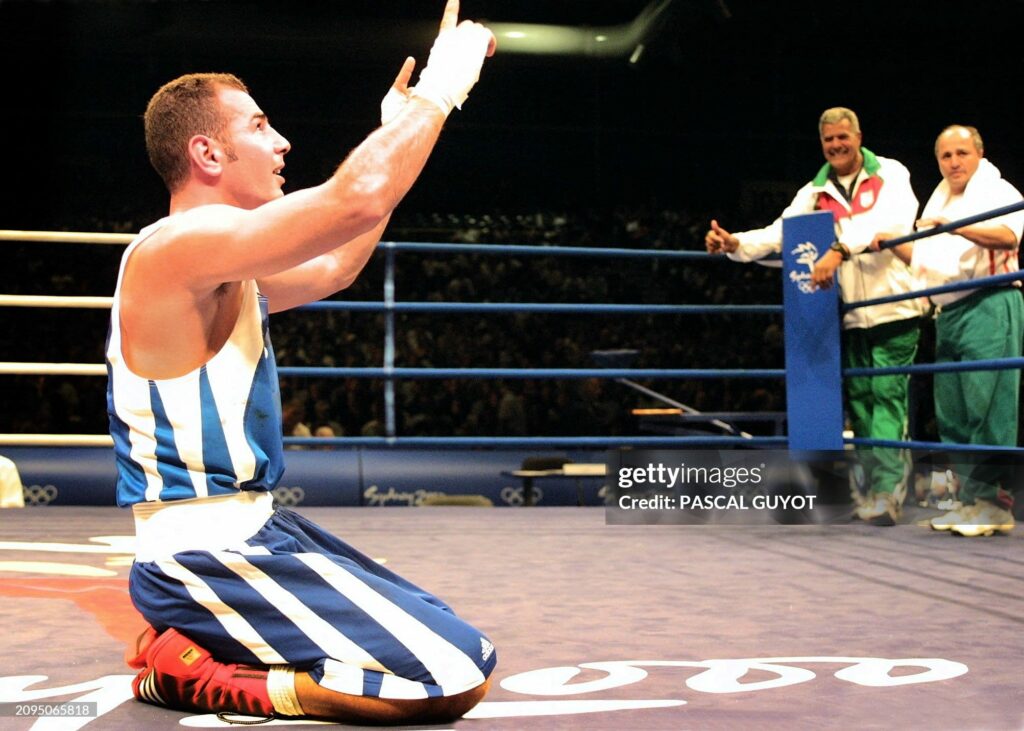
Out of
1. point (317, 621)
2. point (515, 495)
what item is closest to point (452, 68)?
point (317, 621)

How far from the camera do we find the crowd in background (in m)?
7.82

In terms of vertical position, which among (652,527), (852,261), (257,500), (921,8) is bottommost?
(652,527)

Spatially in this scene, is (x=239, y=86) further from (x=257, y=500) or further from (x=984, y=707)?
(x=984, y=707)

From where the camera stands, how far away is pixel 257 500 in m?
1.42

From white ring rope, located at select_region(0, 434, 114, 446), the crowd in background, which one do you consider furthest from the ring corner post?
the crowd in background

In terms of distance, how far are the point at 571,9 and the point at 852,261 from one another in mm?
6253

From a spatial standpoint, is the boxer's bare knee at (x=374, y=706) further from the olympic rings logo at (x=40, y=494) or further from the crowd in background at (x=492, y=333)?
the crowd in background at (x=492, y=333)

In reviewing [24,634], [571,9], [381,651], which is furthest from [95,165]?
[381,651]

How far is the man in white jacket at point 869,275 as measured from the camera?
3473mm

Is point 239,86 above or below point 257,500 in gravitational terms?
above

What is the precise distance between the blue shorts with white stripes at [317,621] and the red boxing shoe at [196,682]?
16 mm

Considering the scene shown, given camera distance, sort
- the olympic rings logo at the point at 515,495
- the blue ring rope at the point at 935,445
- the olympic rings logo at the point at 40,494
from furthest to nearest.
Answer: the olympic rings logo at the point at 515,495 < the olympic rings logo at the point at 40,494 < the blue ring rope at the point at 935,445

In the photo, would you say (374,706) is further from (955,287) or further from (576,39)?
(576,39)

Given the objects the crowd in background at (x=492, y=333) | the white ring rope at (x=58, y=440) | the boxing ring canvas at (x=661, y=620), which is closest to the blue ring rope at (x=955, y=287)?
the boxing ring canvas at (x=661, y=620)
